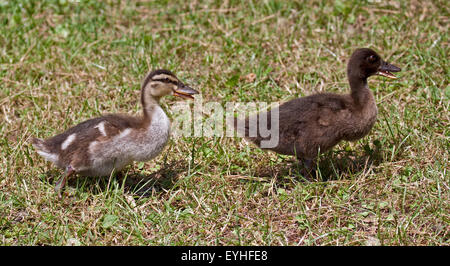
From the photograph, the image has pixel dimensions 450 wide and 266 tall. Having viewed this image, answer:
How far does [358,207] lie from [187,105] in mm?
2341

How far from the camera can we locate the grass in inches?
175

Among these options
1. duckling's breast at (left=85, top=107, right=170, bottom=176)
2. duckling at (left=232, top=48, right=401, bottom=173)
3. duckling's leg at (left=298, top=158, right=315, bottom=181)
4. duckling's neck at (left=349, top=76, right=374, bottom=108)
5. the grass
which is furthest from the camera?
duckling's leg at (left=298, top=158, right=315, bottom=181)

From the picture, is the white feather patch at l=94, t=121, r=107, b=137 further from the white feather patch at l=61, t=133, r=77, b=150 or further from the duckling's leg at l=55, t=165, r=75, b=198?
the duckling's leg at l=55, t=165, r=75, b=198

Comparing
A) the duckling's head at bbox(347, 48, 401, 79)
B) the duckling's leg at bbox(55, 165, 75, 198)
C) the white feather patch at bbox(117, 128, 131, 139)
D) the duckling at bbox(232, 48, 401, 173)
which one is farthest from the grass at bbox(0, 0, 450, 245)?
the duckling's head at bbox(347, 48, 401, 79)

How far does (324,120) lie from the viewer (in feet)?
15.6

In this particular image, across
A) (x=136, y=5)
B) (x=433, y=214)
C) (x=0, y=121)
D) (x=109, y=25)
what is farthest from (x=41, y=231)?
(x=136, y=5)

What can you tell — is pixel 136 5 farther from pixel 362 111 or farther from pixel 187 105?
pixel 362 111

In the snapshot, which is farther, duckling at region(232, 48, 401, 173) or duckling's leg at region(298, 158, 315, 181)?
duckling's leg at region(298, 158, 315, 181)

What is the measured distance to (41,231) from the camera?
14.4 ft

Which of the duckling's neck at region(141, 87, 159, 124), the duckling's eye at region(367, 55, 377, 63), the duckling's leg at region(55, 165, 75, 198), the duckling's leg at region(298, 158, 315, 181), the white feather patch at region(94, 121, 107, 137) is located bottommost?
the duckling's leg at region(298, 158, 315, 181)

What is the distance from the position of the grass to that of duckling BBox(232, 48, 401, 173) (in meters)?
0.30

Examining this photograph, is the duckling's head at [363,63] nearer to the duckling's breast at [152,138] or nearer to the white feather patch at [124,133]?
the duckling's breast at [152,138]

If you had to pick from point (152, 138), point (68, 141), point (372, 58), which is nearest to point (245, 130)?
point (152, 138)

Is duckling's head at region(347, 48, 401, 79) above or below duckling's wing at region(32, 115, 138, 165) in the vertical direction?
above
